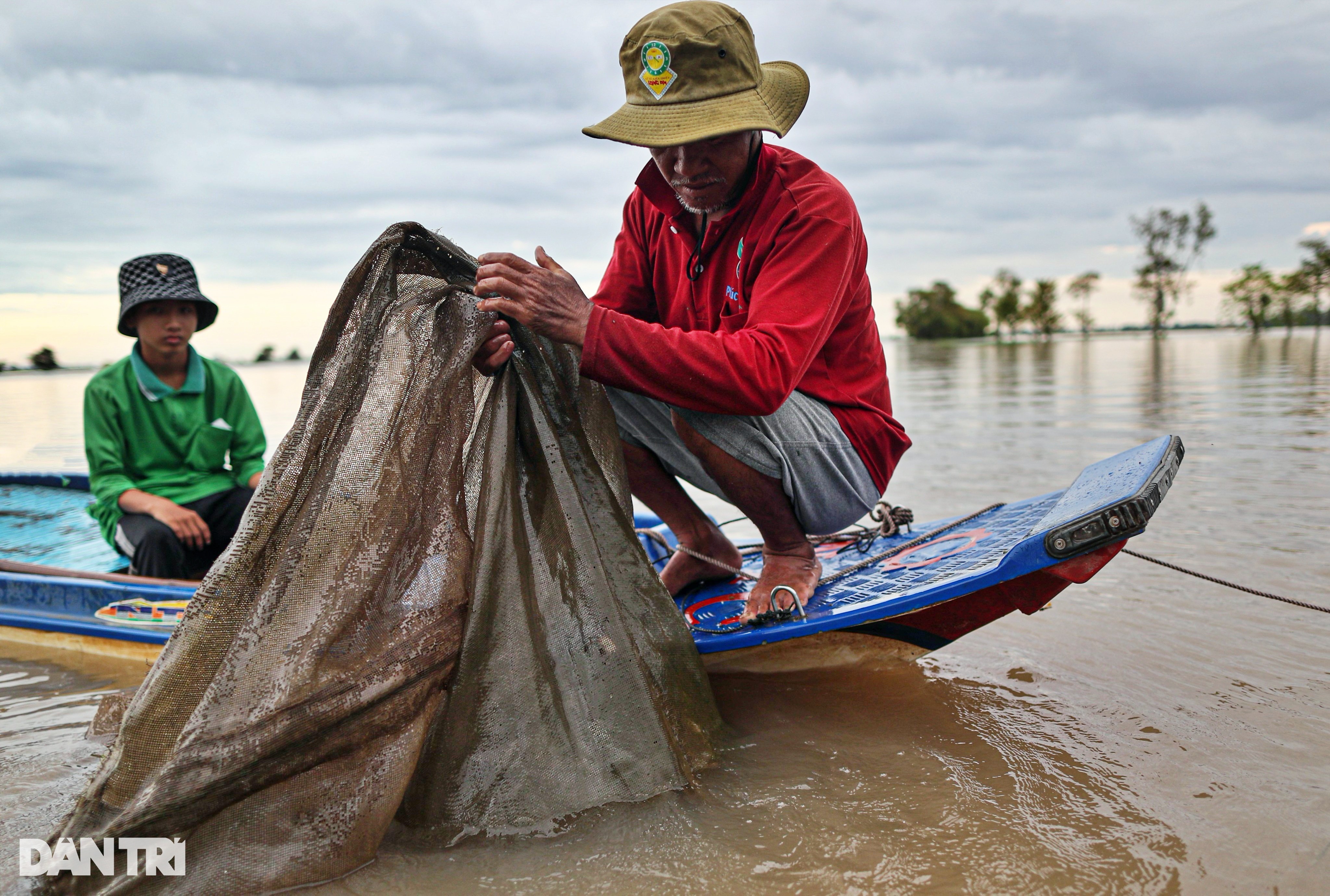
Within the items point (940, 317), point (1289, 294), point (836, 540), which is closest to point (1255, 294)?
point (1289, 294)

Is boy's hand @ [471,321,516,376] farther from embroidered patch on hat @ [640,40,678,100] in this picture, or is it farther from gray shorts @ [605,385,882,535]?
embroidered patch on hat @ [640,40,678,100]

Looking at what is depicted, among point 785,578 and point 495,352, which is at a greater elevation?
point 495,352

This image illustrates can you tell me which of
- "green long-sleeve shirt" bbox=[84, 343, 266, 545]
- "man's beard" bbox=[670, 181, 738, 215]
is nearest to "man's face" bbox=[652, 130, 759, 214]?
"man's beard" bbox=[670, 181, 738, 215]

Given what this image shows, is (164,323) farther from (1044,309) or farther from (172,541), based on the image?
(1044,309)

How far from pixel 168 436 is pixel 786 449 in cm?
294

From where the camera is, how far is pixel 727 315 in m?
2.61

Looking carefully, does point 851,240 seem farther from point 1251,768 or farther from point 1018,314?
point 1018,314

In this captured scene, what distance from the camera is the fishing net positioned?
5.23 feet

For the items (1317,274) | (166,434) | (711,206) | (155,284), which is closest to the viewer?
(711,206)

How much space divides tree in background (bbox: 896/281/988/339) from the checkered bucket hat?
78.2 m

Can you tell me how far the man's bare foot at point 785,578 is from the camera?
2512 mm

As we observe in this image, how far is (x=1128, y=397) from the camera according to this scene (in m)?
11.8

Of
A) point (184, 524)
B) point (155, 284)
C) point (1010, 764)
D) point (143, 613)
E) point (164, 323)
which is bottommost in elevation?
point (1010, 764)

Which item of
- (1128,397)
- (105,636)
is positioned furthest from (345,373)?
(1128,397)
